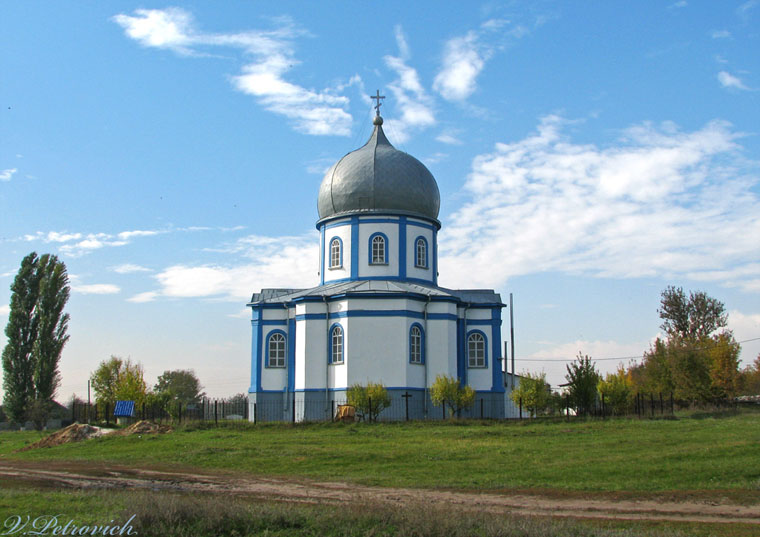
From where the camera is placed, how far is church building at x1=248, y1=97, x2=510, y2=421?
1112 inches

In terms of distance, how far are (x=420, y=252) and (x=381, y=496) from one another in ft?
67.2

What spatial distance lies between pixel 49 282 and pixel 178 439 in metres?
17.2

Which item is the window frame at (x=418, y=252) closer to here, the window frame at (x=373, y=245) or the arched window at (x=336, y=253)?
the window frame at (x=373, y=245)

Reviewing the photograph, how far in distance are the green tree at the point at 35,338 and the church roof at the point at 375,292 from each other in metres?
9.72

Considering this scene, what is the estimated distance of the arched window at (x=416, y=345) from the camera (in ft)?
93.7

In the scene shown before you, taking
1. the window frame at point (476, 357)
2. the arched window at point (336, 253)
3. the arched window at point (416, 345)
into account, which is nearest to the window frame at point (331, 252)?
the arched window at point (336, 253)

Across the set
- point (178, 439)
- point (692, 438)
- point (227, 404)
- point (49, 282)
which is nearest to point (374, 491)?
point (692, 438)

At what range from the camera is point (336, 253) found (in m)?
32.0

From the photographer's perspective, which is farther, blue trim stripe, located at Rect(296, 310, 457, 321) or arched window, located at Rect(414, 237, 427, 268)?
arched window, located at Rect(414, 237, 427, 268)

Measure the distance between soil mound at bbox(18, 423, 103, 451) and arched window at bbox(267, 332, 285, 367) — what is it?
27.0ft

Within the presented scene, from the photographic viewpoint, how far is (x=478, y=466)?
15336 millimetres

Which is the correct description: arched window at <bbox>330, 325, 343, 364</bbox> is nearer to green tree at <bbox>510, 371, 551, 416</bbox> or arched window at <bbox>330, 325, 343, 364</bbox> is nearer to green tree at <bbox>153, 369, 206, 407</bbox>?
green tree at <bbox>510, 371, 551, 416</bbox>

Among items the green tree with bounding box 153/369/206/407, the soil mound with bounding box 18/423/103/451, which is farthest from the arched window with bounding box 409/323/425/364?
the green tree with bounding box 153/369/206/407
